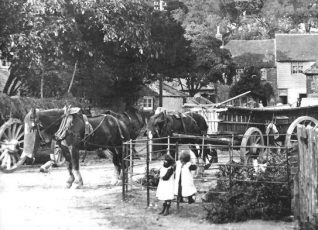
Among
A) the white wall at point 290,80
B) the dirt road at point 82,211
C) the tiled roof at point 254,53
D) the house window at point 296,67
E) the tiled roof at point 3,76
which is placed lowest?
the dirt road at point 82,211

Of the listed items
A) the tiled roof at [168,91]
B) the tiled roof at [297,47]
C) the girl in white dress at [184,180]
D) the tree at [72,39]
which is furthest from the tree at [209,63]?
the girl in white dress at [184,180]

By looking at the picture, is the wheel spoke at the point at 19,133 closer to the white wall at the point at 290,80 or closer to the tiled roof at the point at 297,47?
the tiled roof at the point at 297,47

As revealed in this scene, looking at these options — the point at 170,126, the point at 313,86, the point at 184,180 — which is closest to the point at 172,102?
the point at 313,86

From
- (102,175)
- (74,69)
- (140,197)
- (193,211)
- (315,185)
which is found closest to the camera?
(315,185)

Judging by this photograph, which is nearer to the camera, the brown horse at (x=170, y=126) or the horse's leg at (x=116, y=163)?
the horse's leg at (x=116, y=163)

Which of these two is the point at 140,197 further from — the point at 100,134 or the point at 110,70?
the point at 110,70

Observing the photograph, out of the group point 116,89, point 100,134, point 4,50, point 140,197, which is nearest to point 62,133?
point 100,134

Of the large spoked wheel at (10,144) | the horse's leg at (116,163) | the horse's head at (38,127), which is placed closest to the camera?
the horse's head at (38,127)

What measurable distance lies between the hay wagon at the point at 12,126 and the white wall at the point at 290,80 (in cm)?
4521

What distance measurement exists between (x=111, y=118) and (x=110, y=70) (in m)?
17.5

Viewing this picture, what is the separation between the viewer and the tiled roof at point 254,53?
69.3 meters

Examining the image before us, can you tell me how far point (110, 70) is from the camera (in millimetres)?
36188

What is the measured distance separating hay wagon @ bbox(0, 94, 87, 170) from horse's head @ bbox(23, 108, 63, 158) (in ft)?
13.3

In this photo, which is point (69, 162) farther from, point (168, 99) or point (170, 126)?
point (168, 99)
